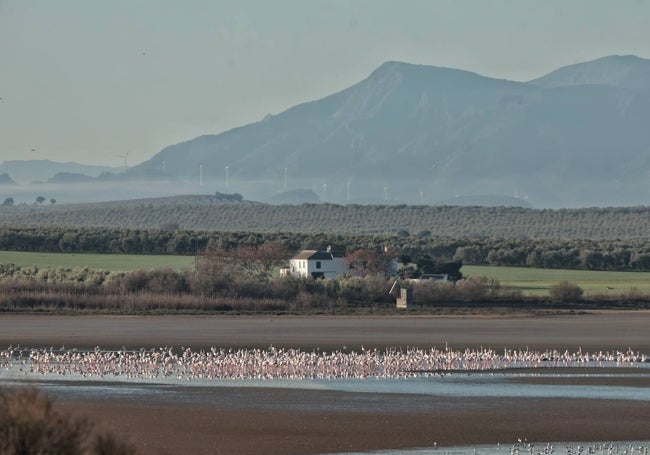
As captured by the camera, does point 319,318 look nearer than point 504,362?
No

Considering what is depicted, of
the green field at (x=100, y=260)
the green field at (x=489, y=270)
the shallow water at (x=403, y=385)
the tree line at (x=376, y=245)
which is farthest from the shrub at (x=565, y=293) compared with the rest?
the shallow water at (x=403, y=385)

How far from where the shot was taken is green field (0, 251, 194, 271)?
97.5 m

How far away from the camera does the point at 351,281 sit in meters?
78.1

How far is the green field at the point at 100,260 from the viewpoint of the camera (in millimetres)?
97519

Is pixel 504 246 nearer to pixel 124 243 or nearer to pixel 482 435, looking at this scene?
pixel 124 243

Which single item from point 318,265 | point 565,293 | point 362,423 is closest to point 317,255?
point 318,265

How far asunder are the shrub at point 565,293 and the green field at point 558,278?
197cm

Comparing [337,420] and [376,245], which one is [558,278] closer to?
[376,245]

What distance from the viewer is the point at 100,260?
105562 mm

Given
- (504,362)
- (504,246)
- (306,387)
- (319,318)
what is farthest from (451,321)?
(504,246)

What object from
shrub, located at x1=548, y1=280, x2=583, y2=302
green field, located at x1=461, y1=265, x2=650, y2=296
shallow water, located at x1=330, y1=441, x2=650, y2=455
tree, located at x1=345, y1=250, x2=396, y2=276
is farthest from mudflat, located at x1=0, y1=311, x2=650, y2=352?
tree, located at x1=345, y1=250, x2=396, y2=276

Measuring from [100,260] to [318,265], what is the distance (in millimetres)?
21821

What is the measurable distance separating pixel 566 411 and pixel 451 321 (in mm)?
31156

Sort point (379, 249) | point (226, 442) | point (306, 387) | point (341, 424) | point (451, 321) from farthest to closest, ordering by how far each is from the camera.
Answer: point (379, 249) → point (451, 321) → point (306, 387) → point (341, 424) → point (226, 442)
